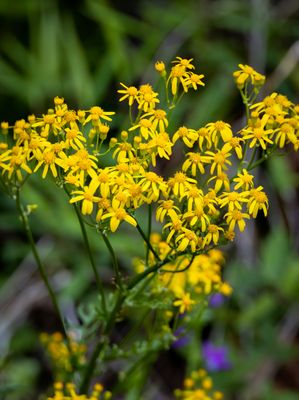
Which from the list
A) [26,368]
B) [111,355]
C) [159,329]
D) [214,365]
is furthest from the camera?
[26,368]

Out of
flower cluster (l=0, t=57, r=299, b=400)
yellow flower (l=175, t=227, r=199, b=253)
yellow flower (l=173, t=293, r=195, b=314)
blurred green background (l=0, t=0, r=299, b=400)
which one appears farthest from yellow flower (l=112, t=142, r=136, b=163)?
blurred green background (l=0, t=0, r=299, b=400)

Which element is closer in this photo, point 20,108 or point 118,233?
point 118,233

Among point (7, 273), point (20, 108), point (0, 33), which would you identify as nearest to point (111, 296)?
point (7, 273)

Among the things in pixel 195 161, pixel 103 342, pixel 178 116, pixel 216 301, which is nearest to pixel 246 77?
pixel 195 161

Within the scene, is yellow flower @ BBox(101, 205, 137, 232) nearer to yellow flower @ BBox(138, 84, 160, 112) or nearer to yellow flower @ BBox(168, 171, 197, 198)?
yellow flower @ BBox(168, 171, 197, 198)

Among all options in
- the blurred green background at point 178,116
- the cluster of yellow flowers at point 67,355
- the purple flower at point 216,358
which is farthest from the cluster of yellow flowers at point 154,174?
the purple flower at point 216,358

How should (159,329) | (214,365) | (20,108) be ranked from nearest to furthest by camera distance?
(159,329)
(214,365)
(20,108)

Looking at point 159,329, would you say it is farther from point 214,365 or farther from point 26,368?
point 26,368
